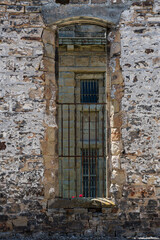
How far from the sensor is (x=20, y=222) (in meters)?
5.05

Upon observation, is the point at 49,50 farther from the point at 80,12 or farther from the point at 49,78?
the point at 80,12

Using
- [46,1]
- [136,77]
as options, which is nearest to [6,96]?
[46,1]

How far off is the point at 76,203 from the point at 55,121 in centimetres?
122

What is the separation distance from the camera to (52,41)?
5402mm

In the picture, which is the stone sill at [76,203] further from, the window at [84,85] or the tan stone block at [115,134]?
the window at [84,85]

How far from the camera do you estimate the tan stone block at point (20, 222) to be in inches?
199

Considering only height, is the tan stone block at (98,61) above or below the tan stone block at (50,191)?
above

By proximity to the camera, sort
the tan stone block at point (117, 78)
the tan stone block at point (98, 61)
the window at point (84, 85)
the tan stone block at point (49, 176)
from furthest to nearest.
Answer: the tan stone block at point (98, 61)
the window at point (84, 85)
the tan stone block at point (117, 78)
the tan stone block at point (49, 176)

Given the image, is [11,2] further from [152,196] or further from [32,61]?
[152,196]

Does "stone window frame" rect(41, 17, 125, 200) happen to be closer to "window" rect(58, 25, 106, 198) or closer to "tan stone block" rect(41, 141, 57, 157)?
"tan stone block" rect(41, 141, 57, 157)

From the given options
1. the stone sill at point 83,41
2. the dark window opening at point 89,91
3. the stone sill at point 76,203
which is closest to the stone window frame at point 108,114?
the stone sill at point 76,203

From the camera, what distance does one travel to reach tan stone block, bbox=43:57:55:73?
5266 mm

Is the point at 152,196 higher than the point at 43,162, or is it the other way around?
the point at 43,162

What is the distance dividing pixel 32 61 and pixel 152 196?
2.58 m
